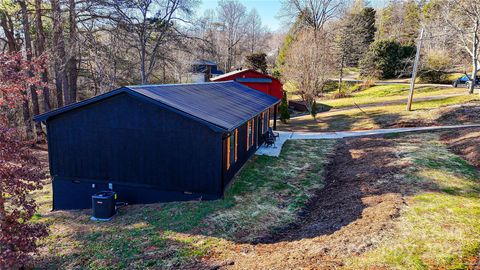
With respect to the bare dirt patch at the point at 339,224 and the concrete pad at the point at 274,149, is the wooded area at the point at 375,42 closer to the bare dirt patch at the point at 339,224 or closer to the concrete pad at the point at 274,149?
the concrete pad at the point at 274,149

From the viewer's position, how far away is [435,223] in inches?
281

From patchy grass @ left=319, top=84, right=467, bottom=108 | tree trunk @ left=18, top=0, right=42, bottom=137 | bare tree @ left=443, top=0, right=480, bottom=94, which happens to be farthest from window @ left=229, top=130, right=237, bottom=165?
patchy grass @ left=319, top=84, right=467, bottom=108

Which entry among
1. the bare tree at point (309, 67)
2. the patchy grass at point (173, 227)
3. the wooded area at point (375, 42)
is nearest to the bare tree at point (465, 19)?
the wooded area at point (375, 42)

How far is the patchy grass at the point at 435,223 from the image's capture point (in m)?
5.74

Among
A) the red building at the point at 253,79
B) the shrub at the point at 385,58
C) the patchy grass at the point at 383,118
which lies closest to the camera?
the patchy grass at the point at 383,118

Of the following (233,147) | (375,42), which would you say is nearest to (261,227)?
(233,147)

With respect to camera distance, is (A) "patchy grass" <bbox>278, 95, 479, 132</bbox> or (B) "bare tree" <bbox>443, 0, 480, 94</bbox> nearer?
(A) "patchy grass" <bbox>278, 95, 479, 132</bbox>

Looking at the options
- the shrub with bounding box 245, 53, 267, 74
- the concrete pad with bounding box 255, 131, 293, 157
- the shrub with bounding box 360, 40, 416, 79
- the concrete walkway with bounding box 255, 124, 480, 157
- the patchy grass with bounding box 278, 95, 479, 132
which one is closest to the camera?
the concrete pad with bounding box 255, 131, 293, 157

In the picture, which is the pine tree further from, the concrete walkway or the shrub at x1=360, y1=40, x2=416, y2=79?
the shrub at x1=360, y1=40, x2=416, y2=79

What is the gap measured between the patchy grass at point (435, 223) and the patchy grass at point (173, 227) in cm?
287

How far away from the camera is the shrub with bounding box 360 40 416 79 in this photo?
132ft

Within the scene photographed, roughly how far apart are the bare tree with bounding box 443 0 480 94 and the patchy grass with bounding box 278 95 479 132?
3.88m

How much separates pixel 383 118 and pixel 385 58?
21858 mm

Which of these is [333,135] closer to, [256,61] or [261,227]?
[261,227]
